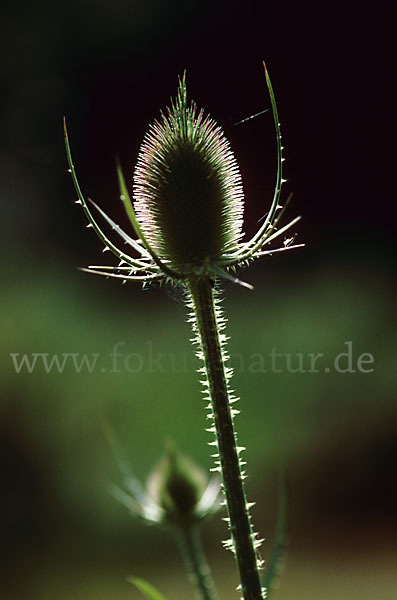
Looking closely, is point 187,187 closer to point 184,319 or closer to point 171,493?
point 171,493

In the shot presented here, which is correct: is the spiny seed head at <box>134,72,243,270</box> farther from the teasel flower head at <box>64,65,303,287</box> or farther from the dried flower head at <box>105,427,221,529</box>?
the dried flower head at <box>105,427,221,529</box>

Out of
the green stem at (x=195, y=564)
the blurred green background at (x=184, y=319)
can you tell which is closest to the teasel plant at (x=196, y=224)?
the green stem at (x=195, y=564)

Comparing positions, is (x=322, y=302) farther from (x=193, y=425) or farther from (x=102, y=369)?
(x=102, y=369)

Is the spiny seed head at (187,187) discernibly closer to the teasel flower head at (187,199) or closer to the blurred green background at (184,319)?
the teasel flower head at (187,199)

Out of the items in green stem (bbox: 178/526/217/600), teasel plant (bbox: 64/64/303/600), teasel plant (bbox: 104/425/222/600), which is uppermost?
teasel plant (bbox: 64/64/303/600)

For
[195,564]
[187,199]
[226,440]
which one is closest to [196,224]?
[187,199]

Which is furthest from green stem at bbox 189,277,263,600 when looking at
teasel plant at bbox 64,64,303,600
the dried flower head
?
the dried flower head
